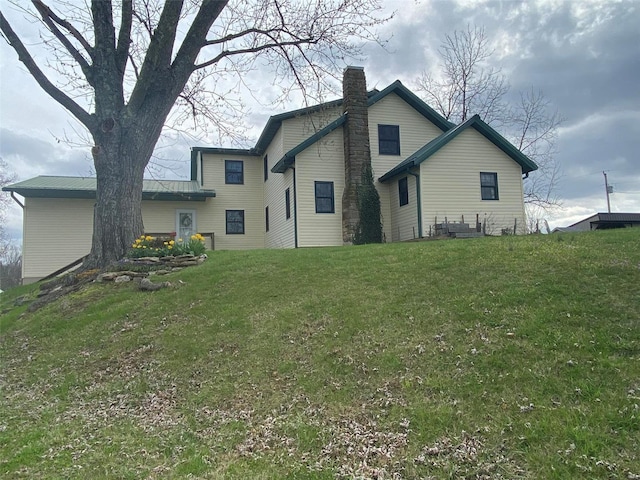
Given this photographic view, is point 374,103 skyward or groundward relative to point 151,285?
skyward

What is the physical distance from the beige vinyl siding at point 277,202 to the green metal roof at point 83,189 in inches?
104

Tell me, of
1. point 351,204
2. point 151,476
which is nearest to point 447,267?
point 151,476

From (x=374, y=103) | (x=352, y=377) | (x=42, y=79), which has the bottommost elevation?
(x=352, y=377)

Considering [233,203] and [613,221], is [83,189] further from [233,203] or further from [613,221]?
[613,221]

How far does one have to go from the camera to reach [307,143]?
16906 millimetres

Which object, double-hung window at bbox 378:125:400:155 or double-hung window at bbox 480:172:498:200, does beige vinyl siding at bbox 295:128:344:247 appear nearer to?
double-hung window at bbox 378:125:400:155

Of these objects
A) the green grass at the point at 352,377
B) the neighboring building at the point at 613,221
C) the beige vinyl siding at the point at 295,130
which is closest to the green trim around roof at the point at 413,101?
the beige vinyl siding at the point at 295,130

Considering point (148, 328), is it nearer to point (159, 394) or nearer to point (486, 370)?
point (159, 394)

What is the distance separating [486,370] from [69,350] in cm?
545

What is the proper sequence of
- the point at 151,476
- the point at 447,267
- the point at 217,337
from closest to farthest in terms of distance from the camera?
the point at 151,476 → the point at 217,337 → the point at 447,267

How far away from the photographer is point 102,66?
10.1m

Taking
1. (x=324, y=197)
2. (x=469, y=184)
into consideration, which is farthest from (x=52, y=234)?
(x=469, y=184)

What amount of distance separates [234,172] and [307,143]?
6.36 m

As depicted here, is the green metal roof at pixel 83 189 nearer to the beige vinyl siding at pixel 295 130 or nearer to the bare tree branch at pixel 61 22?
the beige vinyl siding at pixel 295 130
